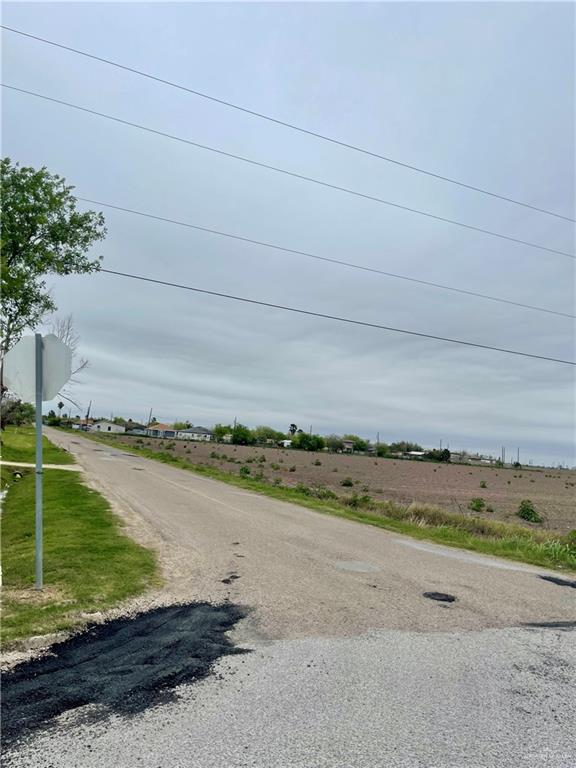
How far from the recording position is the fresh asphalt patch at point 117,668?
3.85 m

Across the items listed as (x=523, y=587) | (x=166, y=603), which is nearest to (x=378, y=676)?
(x=166, y=603)

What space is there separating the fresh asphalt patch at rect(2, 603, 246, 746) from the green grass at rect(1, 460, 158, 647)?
0.53 metres

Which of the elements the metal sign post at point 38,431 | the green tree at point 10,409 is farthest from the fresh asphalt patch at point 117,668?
the green tree at point 10,409

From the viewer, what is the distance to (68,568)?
24.5 ft

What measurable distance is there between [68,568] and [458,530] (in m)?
12.1

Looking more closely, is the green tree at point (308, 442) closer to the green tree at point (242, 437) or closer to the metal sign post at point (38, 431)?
the green tree at point (242, 437)

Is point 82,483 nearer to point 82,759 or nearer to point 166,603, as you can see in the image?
point 166,603

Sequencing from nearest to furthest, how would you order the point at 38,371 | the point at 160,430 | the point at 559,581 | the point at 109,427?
1. the point at 38,371
2. the point at 559,581
3. the point at 109,427
4. the point at 160,430

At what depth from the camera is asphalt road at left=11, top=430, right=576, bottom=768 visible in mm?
3414

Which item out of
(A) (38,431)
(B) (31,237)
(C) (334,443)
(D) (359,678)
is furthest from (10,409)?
(C) (334,443)

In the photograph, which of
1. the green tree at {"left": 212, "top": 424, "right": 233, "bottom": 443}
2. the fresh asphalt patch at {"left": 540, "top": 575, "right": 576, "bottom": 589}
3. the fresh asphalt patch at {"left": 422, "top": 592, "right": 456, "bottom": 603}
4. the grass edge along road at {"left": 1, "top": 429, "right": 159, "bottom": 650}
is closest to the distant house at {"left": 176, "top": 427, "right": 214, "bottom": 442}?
the green tree at {"left": 212, "top": 424, "right": 233, "bottom": 443}

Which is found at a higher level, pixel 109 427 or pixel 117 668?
pixel 109 427

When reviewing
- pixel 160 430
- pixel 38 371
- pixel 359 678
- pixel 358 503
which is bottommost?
pixel 358 503

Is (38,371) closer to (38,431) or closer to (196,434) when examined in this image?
(38,431)
